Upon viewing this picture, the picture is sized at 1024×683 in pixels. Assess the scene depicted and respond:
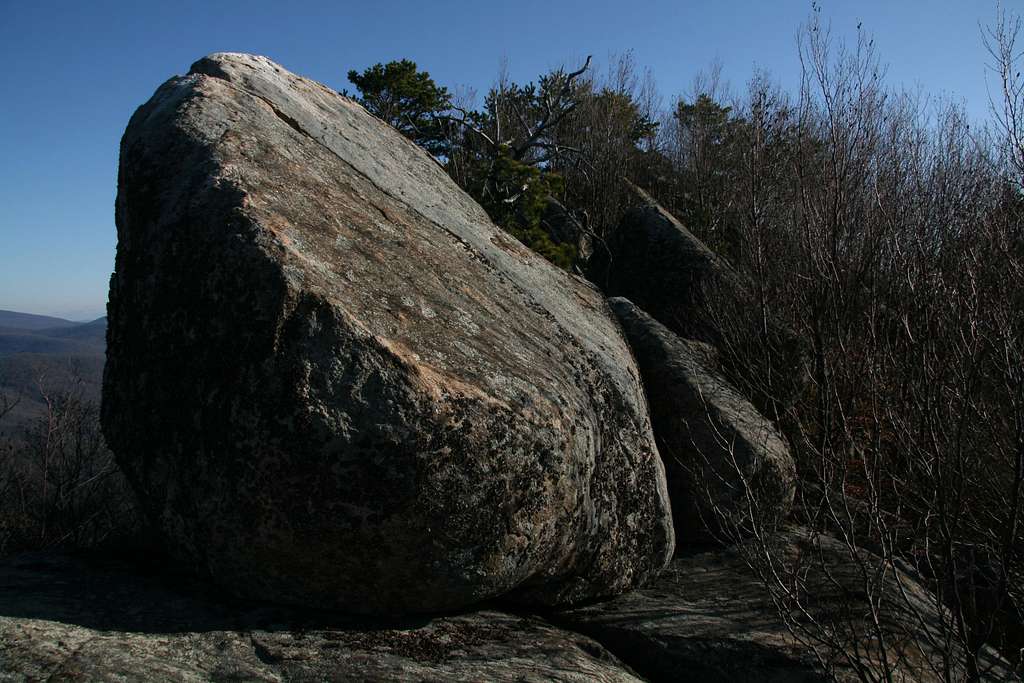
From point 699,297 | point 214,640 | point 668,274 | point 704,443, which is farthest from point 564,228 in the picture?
point 214,640

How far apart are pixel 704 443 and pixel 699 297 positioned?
3408 millimetres

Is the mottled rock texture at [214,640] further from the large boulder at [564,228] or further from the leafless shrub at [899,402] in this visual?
the large boulder at [564,228]

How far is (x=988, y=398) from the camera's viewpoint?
5.22 metres

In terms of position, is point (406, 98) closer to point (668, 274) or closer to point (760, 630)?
point (668, 274)

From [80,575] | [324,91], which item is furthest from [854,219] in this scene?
[80,575]

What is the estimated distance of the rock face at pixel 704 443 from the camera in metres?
4.59

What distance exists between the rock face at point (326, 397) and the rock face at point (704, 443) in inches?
40.8

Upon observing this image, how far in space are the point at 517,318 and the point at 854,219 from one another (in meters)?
4.05

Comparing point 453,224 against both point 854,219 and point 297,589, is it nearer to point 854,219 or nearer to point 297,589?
point 297,589

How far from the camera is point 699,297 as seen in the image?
785cm

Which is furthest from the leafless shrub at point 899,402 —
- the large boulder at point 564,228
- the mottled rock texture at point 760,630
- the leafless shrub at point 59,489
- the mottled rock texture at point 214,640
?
the leafless shrub at point 59,489

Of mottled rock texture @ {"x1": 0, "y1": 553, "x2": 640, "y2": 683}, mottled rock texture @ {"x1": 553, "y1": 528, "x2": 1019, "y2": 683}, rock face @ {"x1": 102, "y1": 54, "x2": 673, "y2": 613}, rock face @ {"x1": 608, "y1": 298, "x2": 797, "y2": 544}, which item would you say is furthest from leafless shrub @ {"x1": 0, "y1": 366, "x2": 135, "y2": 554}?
rock face @ {"x1": 608, "y1": 298, "x2": 797, "y2": 544}

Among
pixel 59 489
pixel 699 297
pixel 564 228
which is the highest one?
pixel 564 228

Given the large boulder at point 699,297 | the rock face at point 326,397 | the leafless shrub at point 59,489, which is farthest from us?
the large boulder at point 699,297
